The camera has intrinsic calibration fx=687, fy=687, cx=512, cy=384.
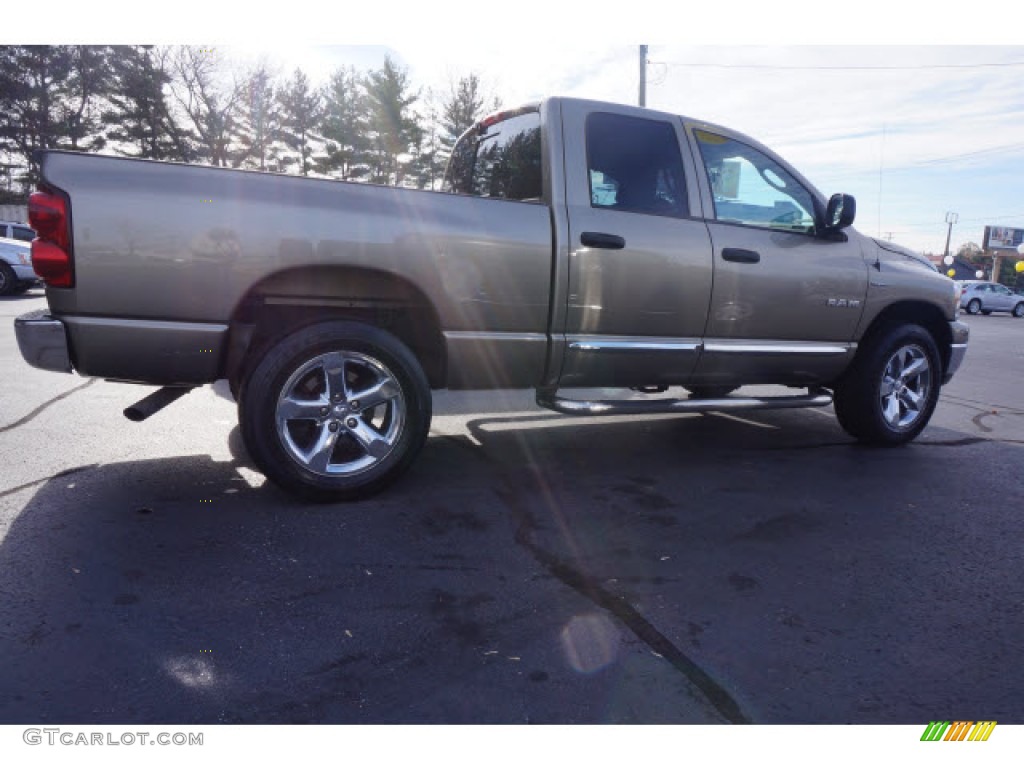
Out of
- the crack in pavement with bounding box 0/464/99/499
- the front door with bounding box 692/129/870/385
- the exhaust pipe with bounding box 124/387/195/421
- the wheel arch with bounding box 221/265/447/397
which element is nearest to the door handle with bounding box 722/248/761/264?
the front door with bounding box 692/129/870/385

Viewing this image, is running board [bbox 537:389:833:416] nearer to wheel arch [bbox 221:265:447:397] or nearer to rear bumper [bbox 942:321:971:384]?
wheel arch [bbox 221:265:447:397]

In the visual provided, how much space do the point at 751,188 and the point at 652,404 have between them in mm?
1584

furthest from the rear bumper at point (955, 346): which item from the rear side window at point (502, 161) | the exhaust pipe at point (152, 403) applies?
the exhaust pipe at point (152, 403)

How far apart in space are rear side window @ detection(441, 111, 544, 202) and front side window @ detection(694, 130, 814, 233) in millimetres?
1065

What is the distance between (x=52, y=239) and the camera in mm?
2822

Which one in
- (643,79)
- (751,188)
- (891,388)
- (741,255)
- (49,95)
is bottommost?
(891,388)

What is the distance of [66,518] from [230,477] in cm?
81

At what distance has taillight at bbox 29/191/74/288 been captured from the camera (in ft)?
9.13

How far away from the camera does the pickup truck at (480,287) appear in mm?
2916

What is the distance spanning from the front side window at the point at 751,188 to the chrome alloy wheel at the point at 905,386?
1246mm

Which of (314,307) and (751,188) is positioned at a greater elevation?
(751,188)

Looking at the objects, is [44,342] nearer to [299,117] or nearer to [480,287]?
[480,287]

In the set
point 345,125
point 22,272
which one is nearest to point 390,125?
point 345,125

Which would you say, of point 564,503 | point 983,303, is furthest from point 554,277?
point 983,303
